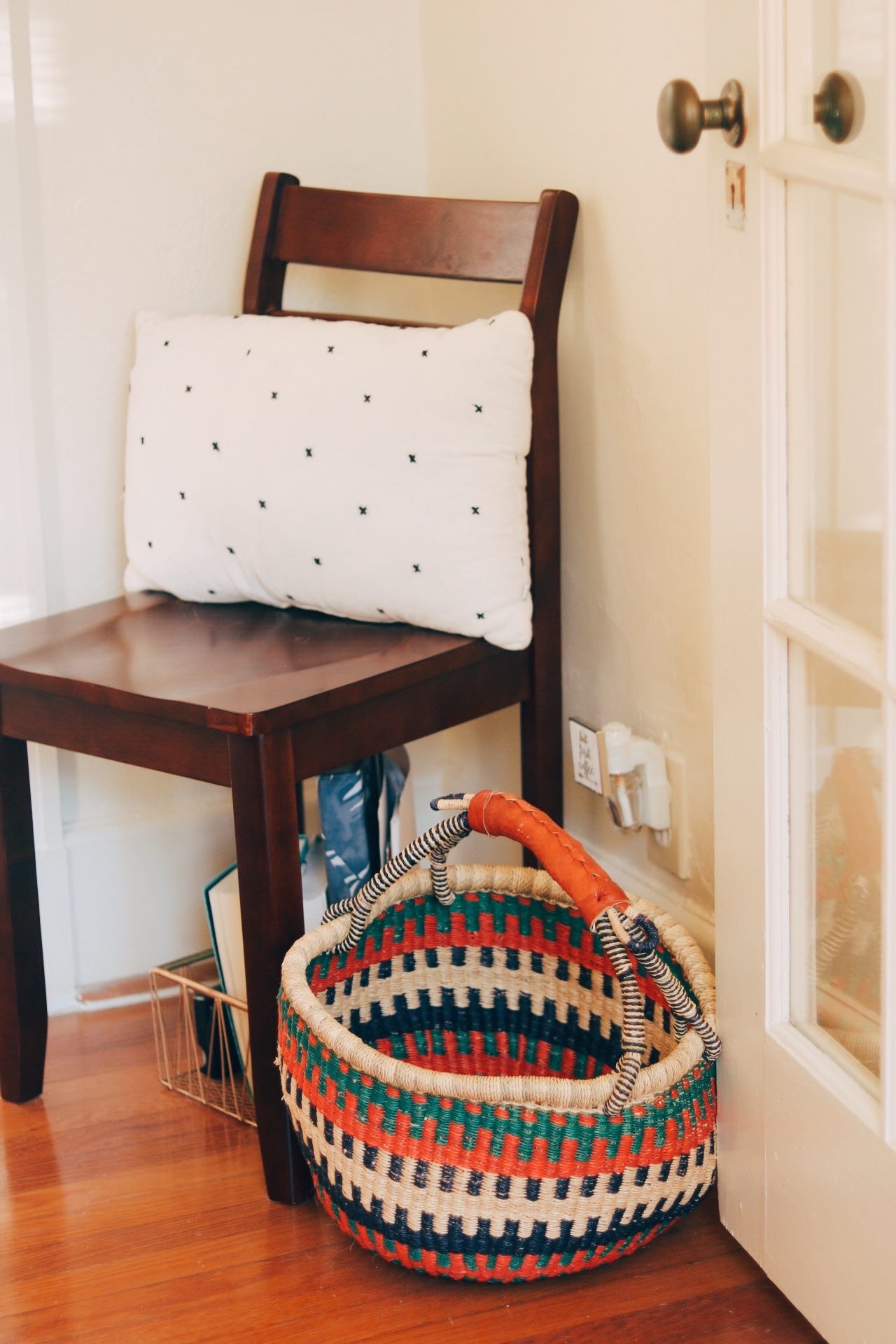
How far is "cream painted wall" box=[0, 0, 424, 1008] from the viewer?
5.20 feet

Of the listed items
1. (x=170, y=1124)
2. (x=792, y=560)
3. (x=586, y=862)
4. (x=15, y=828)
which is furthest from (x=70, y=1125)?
(x=792, y=560)

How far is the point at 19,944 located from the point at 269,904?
373mm

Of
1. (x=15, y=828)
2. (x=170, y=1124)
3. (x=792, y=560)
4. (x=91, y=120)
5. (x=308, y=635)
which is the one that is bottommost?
(x=170, y=1124)

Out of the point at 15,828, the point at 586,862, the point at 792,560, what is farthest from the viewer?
the point at 15,828

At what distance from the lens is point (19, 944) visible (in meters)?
1.47

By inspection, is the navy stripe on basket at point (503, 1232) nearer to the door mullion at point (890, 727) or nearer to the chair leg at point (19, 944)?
the door mullion at point (890, 727)

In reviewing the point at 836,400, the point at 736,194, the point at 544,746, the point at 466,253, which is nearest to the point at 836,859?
the point at 836,400

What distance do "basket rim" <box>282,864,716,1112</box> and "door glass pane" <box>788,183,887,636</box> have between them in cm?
32

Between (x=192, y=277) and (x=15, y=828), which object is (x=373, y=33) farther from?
(x=15, y=828)

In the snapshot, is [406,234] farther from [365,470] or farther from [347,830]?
[347,830]

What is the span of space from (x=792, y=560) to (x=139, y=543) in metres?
0.79

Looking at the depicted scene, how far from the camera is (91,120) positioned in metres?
1.59

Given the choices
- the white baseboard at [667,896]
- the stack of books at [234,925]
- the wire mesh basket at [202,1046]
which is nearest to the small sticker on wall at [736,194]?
the white baseboard at [667,896]

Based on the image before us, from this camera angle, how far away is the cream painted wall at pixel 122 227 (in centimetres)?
158
